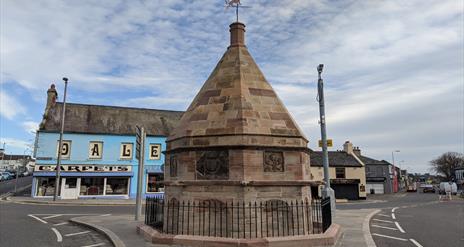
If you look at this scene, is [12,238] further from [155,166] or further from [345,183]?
[345,183]

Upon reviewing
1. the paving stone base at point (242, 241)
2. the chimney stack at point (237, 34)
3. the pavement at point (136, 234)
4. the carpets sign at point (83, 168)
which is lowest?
the pavement at point (136, 234)

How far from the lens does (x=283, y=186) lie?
9.20 m

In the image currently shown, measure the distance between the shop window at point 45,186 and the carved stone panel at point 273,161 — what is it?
25.5 m

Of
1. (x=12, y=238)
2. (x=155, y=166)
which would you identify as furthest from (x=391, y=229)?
(x=155, y=166)

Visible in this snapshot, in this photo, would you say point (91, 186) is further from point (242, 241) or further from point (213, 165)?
point (242, 241)

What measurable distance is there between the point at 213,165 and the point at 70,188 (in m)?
24.1

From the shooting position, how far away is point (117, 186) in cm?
3022

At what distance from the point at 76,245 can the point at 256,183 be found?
5.73 m

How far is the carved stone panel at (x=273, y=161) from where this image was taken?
9281 millimetres

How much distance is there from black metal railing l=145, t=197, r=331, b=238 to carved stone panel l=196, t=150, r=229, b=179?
750 mm

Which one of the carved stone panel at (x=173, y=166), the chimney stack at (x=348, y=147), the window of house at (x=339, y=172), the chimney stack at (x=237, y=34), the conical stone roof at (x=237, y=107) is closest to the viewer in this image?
the conical stone roof at (x=237, y=107)

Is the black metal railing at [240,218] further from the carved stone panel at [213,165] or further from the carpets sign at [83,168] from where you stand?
the carpets sign at [83,168]

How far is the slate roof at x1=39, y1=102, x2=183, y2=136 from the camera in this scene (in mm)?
29609

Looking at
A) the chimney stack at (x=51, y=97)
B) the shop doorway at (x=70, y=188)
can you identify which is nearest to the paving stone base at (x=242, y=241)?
the shop doorway at (x=70, y=188)
